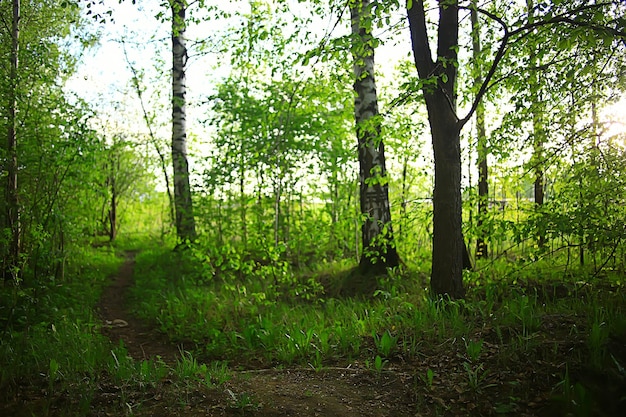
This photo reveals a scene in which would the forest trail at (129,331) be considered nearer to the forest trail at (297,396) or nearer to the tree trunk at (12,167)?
the forest trail at (297,396)

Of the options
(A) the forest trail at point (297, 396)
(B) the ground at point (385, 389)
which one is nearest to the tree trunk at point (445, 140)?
(B) the ground at point (385, 389)

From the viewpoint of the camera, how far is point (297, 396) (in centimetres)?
384

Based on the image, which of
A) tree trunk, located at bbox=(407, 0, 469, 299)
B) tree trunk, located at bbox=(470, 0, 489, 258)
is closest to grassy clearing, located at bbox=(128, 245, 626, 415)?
tree trunk, located at bbox=(407, 0, 469, 299)

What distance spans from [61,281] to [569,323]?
9070mm

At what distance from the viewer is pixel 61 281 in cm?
914

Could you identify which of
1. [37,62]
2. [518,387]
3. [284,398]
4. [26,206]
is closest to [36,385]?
[284,398]

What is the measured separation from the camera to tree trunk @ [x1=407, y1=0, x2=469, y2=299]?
5398 millimetres

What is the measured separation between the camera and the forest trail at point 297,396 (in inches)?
140

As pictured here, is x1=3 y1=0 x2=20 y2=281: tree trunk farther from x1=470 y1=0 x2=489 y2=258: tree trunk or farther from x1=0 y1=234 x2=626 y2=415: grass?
x1=470 y1=0 x2=489 y2=258: tree trunk

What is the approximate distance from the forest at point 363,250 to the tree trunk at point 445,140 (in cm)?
3

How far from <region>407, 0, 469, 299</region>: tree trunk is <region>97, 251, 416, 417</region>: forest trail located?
1.89 metres

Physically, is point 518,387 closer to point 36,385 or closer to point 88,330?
point 36,385

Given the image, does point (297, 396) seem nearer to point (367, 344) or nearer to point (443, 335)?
point (367, 344)

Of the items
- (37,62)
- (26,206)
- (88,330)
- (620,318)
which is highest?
(37,62)
